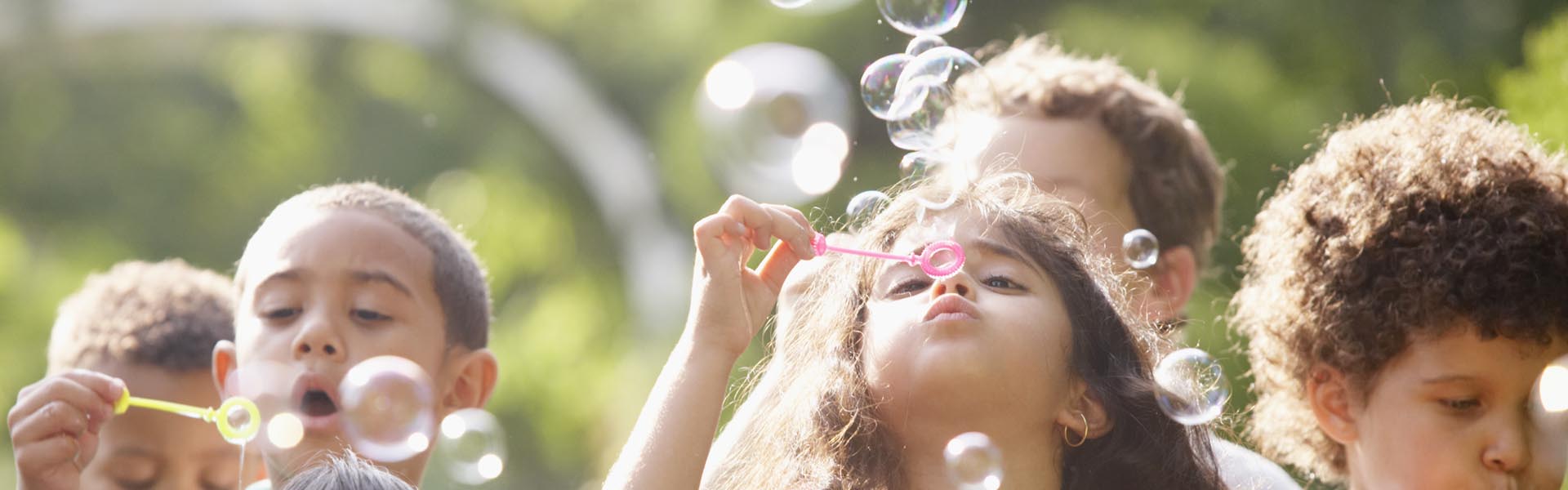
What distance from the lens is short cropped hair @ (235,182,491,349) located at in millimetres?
2750

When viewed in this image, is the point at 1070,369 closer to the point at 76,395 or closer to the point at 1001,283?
the point at 1001,283

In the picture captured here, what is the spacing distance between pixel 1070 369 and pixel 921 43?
0.77 metres

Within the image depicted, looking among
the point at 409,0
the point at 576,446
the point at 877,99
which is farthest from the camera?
the point at 409,0

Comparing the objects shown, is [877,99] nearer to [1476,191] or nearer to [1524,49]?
[1476,191]

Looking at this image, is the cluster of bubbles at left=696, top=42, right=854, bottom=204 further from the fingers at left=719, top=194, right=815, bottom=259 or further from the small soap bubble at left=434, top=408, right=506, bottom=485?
the small soap bubble at left=434, top=408, right=506, bottom=485

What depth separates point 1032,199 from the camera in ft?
8.39

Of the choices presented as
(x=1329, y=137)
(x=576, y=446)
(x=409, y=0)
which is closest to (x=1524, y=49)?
(x=1329, y=137)

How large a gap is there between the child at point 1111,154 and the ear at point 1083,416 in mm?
430

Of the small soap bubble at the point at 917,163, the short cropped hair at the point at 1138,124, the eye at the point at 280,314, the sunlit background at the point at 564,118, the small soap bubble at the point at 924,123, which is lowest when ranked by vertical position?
the eye at the point at 280,314

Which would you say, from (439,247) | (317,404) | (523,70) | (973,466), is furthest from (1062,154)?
(523,70)

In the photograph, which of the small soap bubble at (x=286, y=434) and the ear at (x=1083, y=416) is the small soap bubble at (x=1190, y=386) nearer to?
the ear at (x=1083, y=416)

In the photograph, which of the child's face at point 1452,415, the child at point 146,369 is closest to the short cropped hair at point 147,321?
the child at point 146,369

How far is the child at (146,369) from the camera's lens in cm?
279

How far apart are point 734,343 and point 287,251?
754 millimetres
